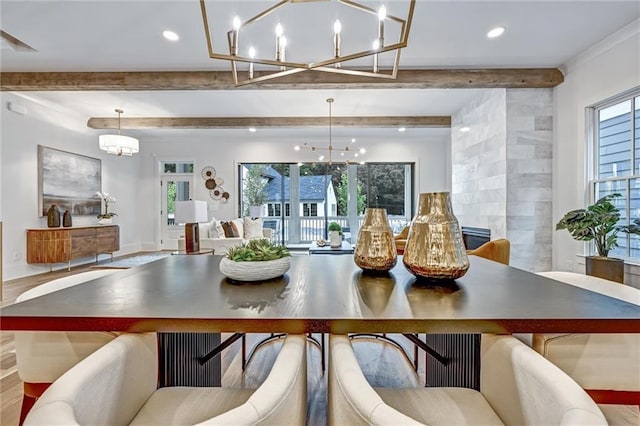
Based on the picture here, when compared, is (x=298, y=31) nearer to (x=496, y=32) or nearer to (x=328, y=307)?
(x=496, y=32)

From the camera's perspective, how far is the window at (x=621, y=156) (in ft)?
10.0

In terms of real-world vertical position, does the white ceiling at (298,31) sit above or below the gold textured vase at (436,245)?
above

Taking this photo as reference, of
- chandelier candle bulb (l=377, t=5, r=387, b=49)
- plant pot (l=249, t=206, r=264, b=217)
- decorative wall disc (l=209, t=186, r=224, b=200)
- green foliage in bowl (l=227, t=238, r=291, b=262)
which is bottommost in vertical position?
green foliage in bowl (l=227, t=238, r=291, b=262)

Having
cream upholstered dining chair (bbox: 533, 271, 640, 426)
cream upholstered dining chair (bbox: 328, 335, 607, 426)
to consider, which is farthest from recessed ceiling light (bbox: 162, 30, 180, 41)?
cream upholstered dining chair (bbox: 533, 271, 640, 426)

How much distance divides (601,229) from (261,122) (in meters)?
5.40

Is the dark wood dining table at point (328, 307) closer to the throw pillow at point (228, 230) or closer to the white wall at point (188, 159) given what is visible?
the throw pillow at point (228, 230)

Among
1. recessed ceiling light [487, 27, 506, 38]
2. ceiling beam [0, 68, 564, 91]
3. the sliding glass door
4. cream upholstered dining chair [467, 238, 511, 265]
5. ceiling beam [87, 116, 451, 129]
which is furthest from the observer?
the sliding glass door

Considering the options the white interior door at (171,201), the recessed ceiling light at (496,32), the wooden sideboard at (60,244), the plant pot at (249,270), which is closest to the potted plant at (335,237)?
the recessed ceiling light at (496,32)

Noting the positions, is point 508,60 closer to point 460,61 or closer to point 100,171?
point 460,61

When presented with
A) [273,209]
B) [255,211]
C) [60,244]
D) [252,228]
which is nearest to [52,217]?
[60,244]

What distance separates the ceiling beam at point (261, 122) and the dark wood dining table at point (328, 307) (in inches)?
204

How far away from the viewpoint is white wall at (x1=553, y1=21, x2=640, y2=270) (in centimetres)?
304

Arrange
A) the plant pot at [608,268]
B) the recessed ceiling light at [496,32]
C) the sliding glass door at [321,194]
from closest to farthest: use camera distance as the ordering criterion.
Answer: the plant pot at [608,268] < the recessed ceiling light at [496,32] < the sliding glass door at [321,194]

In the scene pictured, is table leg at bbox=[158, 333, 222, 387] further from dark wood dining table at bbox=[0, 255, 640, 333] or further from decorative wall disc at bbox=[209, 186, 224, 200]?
decorative wall disc at bbox=[209, 186, 224, 200]
